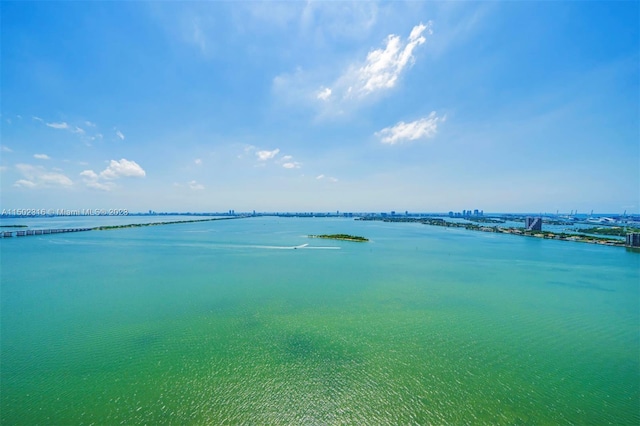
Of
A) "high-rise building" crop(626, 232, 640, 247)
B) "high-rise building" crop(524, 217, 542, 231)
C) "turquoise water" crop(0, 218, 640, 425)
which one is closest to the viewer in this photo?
"turquoise water" crop(0, 218, 640, 425)

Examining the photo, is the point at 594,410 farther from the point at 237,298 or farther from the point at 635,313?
the point at 237,298

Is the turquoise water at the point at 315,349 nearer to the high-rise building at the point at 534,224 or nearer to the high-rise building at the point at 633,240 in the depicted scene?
the high-rise building at the point at 633,240

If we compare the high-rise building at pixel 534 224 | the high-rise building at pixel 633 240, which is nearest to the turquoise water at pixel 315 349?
the high-rise building at pixel 633 240

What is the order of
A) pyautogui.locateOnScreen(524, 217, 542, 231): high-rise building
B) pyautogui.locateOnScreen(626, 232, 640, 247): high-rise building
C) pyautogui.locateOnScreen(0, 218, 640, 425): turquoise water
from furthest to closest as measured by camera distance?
pyautogui.locateOnScreen(524, 217, 542, 231): high-rise building, pyautogui.locateOnScreen(626, 232, 640, 247): high-rise building, pyautogui.locateOnScreen(0, 218, 640, 425): turquoise water

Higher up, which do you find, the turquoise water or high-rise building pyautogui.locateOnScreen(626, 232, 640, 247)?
high-rise building pyautogui.locateOnScreen(626, 232, 640, 247)

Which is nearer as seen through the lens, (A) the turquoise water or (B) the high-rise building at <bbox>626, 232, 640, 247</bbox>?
(A) the turquoise water

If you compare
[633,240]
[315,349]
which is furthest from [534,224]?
[315,349]

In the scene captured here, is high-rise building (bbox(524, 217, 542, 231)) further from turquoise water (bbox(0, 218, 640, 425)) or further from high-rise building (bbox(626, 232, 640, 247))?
turquoise water (bbox(0, 218, 640, 425))

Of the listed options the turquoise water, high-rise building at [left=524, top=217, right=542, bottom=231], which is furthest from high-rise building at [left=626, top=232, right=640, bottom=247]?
the turquoise water

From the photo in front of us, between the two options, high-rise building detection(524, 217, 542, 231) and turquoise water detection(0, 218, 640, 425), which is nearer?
turquoise water detection(0, 218, 640, 425)

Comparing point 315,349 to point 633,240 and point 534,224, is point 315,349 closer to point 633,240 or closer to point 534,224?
point 633,240

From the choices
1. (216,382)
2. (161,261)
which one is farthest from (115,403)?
(161,261)
